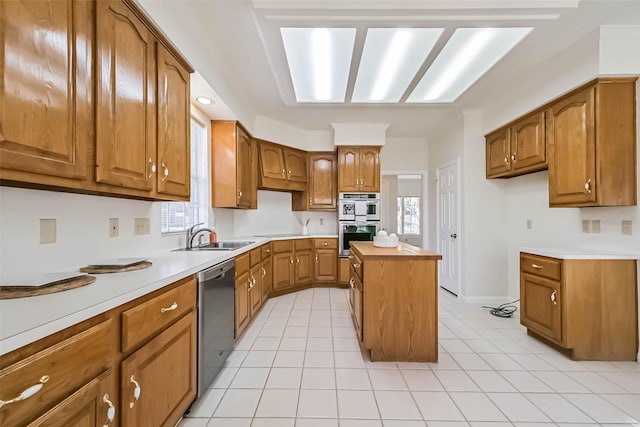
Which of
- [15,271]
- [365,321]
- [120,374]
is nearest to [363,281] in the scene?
[365,321]

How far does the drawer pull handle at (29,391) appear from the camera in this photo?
0.60m

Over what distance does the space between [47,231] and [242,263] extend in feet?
4.62

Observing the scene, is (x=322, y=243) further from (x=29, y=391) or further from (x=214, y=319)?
(x=29, y=391)

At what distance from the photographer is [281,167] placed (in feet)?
14.0

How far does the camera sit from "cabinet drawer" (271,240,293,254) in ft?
12.5

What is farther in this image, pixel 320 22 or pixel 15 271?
pixel 320 22

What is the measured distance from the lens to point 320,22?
2055mm

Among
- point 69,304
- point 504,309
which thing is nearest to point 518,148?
point 504,309

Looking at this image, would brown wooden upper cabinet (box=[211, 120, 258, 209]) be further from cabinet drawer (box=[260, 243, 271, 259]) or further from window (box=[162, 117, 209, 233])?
cabinet drawer (box=[260, 243, 271, 259])

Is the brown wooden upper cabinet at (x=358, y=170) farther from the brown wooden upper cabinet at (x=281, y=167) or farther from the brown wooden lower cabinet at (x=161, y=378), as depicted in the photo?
the brown wooden lower cabinet at (x=161, y=378)

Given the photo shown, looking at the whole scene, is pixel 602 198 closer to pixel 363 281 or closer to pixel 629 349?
pixel 629 349

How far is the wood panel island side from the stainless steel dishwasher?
3.56 ft

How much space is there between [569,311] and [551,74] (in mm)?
2199

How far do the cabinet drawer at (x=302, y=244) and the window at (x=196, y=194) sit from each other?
153cm
